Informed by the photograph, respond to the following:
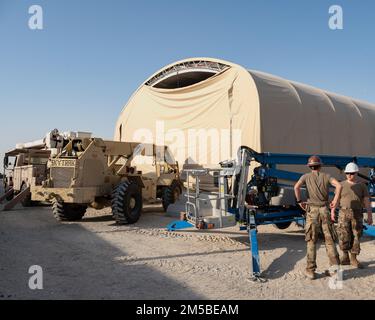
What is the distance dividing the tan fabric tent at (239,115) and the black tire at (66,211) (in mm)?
6655

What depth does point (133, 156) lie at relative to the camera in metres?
10.8

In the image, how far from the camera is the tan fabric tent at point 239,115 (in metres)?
13.6

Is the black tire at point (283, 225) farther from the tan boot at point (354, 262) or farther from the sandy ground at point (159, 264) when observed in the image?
the tan boot at point (354, 262)

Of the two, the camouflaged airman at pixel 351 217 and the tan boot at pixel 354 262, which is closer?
the tan boot at pixel 354 262

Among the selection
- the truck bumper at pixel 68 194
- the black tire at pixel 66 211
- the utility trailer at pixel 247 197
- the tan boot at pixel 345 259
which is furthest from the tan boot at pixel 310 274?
the black tire at pixel 66 211

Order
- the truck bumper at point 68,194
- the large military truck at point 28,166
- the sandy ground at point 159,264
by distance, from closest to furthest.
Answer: the sandy ground at point 159,264 → the truck bumper at point 68,194 → the large military truck at point 28,166

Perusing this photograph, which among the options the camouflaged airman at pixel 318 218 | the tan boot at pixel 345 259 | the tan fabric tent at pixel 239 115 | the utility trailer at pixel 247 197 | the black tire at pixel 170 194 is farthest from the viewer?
the tan fabric tent at pixel 239 115

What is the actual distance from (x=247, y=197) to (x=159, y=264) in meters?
2.33

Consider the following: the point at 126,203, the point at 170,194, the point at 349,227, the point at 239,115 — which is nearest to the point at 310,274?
the point at 349,227

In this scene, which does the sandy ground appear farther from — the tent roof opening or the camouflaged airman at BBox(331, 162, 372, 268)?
the tent roof opening

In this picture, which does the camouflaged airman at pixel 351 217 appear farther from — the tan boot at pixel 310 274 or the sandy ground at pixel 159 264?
the tan boot at pixel 310 274

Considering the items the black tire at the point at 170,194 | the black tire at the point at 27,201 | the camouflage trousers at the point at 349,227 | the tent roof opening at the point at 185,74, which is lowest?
the black tire at the point at 27,201

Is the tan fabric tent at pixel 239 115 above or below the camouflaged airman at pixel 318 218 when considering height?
above
